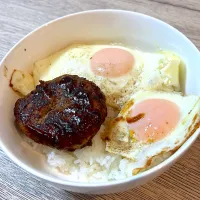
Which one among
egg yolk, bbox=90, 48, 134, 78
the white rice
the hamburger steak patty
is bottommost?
the white rice

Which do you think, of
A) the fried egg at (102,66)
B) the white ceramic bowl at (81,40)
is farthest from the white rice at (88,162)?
the fried egg at (102,66)

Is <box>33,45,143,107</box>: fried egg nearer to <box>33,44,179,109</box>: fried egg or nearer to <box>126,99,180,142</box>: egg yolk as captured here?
<box>33,44,179,109</box>: fried egg

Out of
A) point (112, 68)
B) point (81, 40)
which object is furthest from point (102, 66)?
point (81, 40)

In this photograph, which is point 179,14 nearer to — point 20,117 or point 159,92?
point 159,92

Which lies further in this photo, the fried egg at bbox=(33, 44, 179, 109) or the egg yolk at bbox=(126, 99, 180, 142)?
the fried egg at bbox=(33, 44, 179, 109)

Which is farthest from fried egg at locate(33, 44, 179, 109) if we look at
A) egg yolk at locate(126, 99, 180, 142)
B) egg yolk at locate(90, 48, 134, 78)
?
egg yolk at locate(126, 99, 180, 142)

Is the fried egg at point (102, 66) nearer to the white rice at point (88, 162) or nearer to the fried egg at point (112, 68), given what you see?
the fried egg at point (112, 68)
